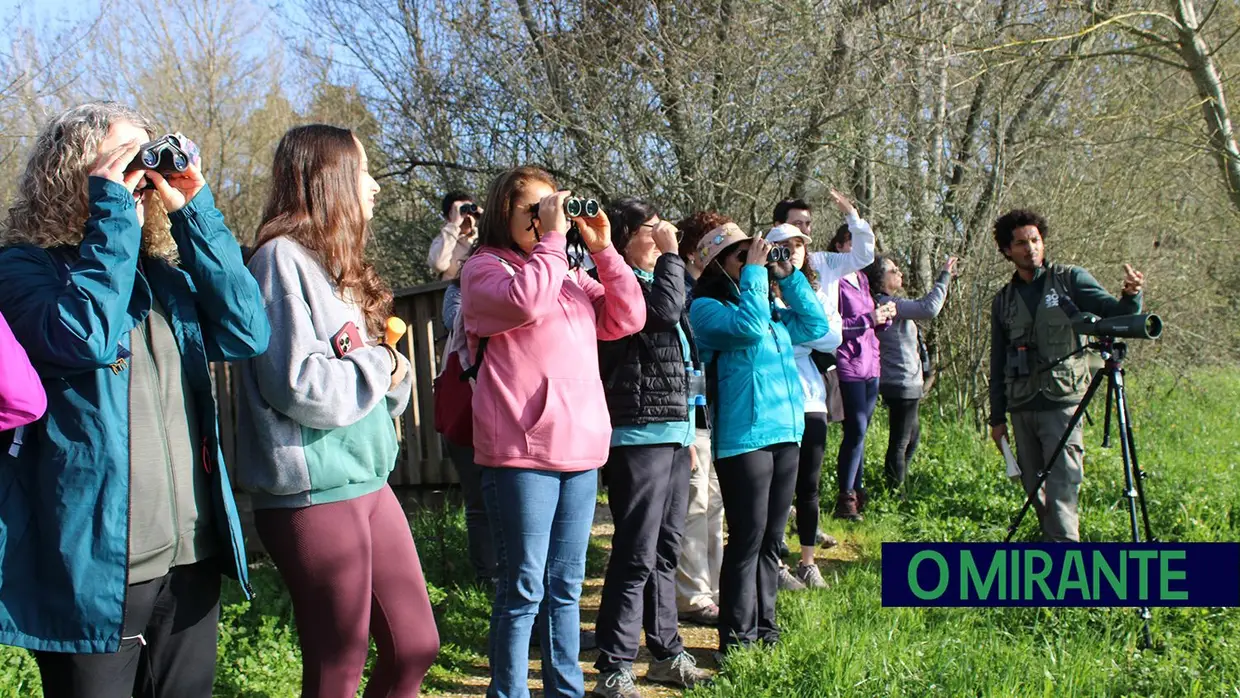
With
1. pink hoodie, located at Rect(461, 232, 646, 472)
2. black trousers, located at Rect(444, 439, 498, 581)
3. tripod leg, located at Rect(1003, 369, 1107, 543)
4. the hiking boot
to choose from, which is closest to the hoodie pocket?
pink hoodie, located at Rect(461, 232, 646, 472)

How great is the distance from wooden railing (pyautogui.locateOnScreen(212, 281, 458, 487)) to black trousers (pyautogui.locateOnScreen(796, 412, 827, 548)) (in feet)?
8.99

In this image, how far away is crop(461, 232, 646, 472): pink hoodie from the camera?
3422 millimetres

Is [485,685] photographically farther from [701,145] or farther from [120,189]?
[701,145]

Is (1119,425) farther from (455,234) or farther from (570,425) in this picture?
(455,234)

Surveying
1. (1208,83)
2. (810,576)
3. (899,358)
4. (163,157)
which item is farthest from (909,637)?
(1208,83)

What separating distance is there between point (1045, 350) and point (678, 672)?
8.82ft

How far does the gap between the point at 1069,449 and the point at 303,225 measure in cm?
421

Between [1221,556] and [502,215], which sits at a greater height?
[502,215]

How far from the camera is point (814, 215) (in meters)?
9.90

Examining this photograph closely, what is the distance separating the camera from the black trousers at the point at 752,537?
14.3ft

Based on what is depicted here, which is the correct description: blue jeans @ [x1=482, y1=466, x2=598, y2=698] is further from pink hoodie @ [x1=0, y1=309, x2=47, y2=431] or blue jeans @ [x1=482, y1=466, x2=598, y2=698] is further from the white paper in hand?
the white paper in hand

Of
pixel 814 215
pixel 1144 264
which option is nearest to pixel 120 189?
pixel 814 215

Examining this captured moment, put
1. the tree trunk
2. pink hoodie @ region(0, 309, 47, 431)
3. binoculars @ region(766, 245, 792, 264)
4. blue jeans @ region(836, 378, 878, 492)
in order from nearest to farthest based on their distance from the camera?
pink hoodie @ region(0, 309, 47, 431)
binoculars @ region(766, 245, 792, 264)
the tree trunk
blue jeans @ region(836, 378, 878, 492)

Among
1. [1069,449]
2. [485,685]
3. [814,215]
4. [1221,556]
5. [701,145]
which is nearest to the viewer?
[485,685]
